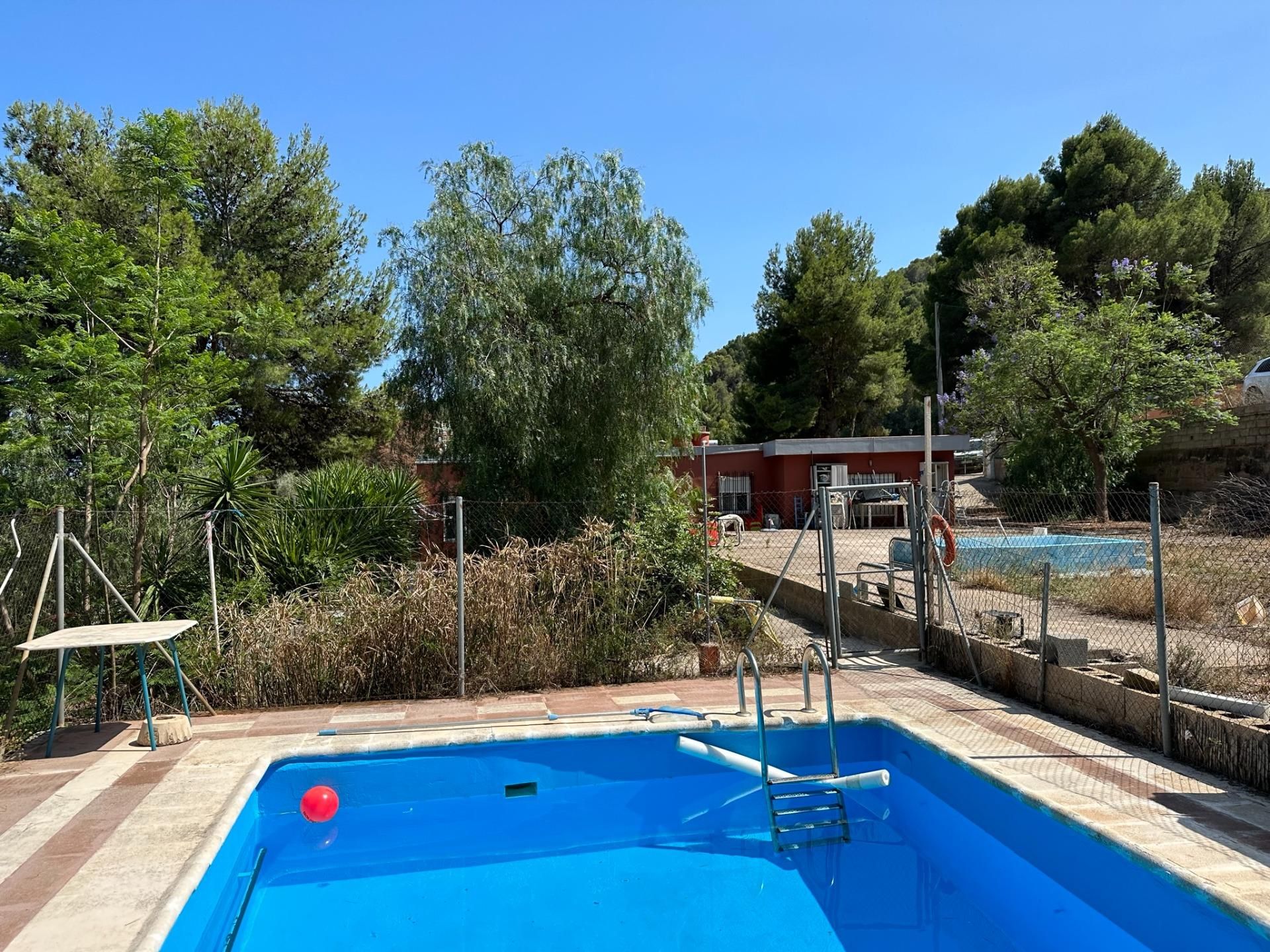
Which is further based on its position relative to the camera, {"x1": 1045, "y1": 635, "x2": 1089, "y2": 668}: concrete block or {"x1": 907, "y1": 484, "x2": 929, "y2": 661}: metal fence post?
{"x1": 907, "y1": 484, "x2": 929, "y2": 661}: metal fence post

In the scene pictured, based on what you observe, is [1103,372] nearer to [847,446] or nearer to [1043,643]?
[847,446]

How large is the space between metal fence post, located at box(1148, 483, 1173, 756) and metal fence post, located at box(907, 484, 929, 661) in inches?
116

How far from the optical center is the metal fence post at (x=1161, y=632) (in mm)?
5070

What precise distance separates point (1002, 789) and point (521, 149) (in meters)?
9.39

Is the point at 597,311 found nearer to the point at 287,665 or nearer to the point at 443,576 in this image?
the point at 443,576

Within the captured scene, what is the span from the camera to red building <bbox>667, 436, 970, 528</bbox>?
2567 centimetres

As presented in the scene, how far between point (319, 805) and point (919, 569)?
569cm

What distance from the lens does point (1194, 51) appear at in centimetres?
1016

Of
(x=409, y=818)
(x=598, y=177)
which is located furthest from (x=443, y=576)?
(x=598, y=177)

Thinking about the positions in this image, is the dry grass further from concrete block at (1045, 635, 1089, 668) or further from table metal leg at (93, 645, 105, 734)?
concrete block at (1045, 635, 1089, 668)

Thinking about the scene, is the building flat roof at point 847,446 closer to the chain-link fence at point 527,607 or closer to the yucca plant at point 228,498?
the chain-link fence at point 527,607

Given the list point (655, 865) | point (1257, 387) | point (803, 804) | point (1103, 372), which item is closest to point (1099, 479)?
point (1103, 372)

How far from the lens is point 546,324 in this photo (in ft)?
34.4

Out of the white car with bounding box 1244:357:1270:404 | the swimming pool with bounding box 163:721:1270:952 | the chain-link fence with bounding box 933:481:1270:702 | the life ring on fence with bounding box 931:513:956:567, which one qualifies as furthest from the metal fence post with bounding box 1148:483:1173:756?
the white car with bounding box 1244:357:1270:404
